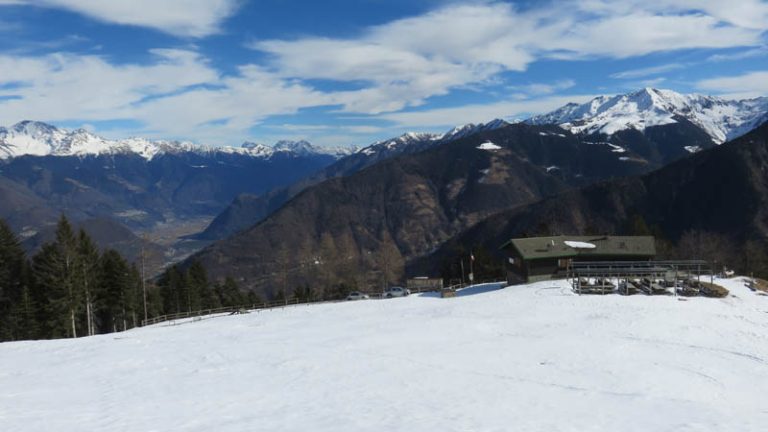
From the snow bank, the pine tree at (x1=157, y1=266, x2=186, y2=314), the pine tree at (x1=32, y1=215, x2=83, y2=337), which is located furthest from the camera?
the pine tree at (x1=157, y1=266, x2=186, y2=314)

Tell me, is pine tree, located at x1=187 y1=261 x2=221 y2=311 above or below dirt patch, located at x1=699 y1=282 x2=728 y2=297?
above

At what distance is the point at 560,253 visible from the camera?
59.4 meters

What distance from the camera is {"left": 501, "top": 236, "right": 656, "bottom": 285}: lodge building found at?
2328 inches

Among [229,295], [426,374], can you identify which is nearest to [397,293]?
[426,374]

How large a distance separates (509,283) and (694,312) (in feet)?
79.6

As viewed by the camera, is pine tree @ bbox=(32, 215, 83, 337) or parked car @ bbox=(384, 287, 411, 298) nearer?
pine tree @ bbox=(32, 215, 83, 337)

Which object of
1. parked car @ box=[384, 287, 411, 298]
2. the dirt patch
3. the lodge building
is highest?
the lodge building

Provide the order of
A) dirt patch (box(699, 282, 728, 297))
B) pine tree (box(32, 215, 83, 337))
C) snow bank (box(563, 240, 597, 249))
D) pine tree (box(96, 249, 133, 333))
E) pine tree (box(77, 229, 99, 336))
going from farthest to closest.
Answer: pine tree (box(96, 249, 133, 333)) < snow bank (box(563, 240, 597, 249)) < pine tree (box(77, 229, 99, 336)) < pine tree (box(32, 215, 83, 337)) < dirt patch (box(699, 282, 728, 297))

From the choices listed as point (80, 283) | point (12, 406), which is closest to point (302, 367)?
point (12, 406)

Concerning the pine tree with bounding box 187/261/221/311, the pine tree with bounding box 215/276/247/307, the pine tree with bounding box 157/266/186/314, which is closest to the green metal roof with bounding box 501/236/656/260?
the pine tree with bounding box 187/261/221/311

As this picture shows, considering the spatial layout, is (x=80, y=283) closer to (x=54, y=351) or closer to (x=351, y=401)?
(x=54, y=351)

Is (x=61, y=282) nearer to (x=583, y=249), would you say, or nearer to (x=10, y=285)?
(x=10, y=285)

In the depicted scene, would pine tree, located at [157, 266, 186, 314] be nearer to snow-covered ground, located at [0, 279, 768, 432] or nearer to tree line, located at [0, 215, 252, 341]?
tree line, located at [0, 215, 252, 341]

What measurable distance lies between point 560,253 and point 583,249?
3.14 m
